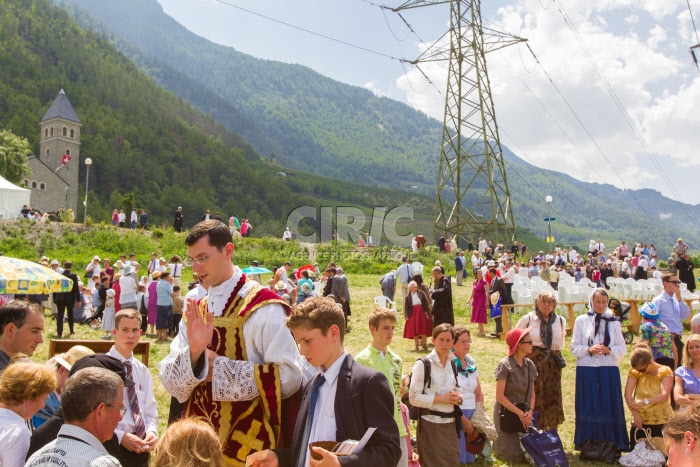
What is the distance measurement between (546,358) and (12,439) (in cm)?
552

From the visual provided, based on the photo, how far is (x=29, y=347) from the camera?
14.3 feet

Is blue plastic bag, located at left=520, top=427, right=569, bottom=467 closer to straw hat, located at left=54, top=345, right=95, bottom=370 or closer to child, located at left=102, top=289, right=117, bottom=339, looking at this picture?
straw hat, located at left=54, top=345, right=95, bottom=370

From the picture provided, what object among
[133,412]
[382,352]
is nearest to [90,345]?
[133,412]

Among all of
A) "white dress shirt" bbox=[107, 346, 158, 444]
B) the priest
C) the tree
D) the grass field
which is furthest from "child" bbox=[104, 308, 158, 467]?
the tree

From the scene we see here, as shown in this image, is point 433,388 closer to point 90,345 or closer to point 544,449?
point 544,449

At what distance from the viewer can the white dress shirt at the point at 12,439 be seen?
3.04 metres

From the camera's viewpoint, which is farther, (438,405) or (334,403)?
(438,405)

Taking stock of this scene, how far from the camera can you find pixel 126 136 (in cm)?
11219

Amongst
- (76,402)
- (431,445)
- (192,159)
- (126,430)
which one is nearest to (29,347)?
(126,430)

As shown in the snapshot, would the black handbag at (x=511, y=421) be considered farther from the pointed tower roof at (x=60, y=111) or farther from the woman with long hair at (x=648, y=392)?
the pointed tower roof at (x=60, y=111)

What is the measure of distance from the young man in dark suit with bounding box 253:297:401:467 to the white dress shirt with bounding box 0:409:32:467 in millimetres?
1457

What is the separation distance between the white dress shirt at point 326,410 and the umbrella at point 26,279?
743 cm

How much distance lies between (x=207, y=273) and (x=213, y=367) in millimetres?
470

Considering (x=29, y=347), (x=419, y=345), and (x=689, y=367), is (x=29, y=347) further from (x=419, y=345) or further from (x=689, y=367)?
(x=419, y=345)
